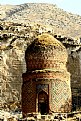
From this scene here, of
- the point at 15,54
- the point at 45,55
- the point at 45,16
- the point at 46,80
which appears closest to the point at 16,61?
the point at 15,54

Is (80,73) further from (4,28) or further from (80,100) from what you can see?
(4,28)

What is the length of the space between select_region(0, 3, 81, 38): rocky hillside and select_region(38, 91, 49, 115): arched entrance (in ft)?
152

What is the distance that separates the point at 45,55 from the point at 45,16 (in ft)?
184

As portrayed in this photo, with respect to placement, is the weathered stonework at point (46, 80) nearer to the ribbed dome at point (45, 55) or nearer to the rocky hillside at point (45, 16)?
the ribbed dome at point (45, 55)

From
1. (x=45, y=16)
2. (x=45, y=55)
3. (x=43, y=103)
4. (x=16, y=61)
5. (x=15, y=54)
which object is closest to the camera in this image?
(x=43, y=103)

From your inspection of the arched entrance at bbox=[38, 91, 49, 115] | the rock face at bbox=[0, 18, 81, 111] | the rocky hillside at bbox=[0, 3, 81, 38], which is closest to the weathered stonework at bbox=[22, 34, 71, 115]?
the arched entrance at bbox=[38, 91, 49, 115]

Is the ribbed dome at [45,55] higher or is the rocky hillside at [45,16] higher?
the rocky hillside at [45,16]

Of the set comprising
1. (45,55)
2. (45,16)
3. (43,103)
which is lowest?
(43,103)

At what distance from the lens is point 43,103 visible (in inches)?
874

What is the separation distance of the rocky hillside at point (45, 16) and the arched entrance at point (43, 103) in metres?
46.3

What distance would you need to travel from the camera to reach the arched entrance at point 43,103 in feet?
72.6

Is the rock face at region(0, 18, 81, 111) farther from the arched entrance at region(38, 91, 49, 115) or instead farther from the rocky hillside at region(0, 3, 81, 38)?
the rocky hillside at region(0, 3, 81, 38)

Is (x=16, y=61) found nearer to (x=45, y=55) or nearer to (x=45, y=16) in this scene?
(x=45, y=55)

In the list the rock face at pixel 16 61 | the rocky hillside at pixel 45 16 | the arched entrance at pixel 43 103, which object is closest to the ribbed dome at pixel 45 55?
the arched entrance at pixel 43 103
